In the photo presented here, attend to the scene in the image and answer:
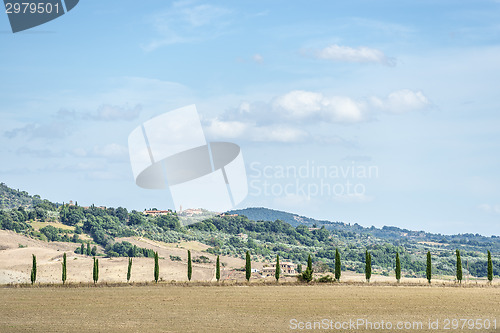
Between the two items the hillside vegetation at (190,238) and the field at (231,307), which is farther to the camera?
the hillside vegetation at (190,238)

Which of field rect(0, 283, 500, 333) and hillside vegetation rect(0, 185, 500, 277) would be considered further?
hillside vegetation rect(0, 185, 500, 277)

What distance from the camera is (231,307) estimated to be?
39281mm

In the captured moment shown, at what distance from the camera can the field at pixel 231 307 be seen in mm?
31625

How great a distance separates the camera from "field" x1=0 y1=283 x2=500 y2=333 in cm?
3162

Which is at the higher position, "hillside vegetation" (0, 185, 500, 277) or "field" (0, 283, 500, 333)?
"hillside vegetation" (0, 185, 500, 277)

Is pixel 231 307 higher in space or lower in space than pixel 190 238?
lower

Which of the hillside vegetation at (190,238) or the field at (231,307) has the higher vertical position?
the hillside vegetation at (190,238)

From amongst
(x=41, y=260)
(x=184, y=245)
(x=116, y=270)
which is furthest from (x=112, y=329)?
(x=184, y=245)

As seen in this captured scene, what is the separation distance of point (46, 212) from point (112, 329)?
483ft

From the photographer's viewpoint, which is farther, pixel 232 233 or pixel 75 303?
pixel 232 233

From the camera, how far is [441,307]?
38.6 metres

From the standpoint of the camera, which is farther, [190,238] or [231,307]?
[190,238]

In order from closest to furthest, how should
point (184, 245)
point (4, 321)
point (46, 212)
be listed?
point (4, 321)
point (184, 245)
point (46, 212)

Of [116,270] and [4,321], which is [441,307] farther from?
[116,270]
